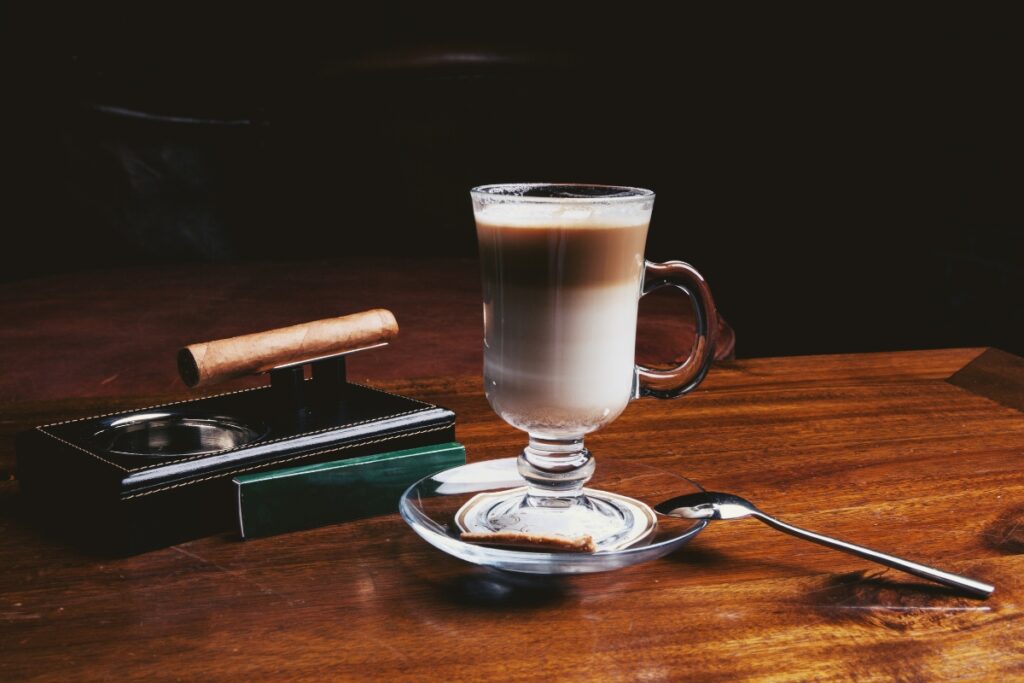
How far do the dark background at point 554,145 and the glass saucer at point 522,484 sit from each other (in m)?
1.79

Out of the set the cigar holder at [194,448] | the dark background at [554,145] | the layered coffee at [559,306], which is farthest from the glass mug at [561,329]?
the dark background at [554,145]

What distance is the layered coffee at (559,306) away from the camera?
2.24 feet

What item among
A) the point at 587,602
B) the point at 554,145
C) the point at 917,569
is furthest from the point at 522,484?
the point at 554,145

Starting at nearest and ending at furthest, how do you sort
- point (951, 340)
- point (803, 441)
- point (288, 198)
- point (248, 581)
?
1. point (248, 581)
2. point (803, 441)
3. point (951, 340)
4. point (288, 198)

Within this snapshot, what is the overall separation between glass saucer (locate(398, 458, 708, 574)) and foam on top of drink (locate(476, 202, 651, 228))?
7.7 inches

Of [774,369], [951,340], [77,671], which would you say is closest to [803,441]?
[774,369]

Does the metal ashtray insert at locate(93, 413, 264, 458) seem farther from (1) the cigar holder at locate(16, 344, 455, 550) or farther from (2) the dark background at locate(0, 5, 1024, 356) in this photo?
(2) the dark background at locate(0, 5, 1024, 356)

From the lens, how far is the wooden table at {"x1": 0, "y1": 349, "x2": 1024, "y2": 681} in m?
0.53

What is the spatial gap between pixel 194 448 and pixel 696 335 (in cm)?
39

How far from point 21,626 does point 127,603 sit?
0.18 feet

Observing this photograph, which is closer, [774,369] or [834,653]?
[834,653]

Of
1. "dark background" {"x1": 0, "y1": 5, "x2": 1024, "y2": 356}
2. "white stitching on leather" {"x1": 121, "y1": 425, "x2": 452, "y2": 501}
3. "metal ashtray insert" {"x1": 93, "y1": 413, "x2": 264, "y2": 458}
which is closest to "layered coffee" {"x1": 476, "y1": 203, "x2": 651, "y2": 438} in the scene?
"white stitching on leather" {"x1": 121, "y1": 425, "x2": 452, "y2": 501}

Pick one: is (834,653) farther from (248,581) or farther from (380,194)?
(380,194)

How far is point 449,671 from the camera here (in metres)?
0.52
